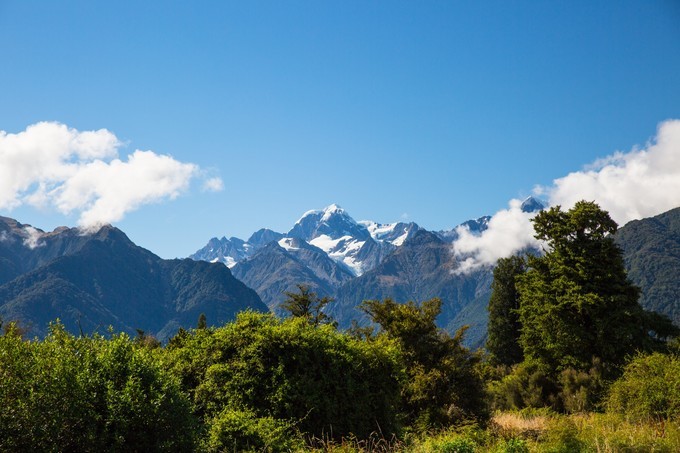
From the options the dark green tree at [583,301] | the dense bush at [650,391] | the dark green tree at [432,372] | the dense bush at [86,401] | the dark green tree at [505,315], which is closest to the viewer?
the dense bush at [86,401]

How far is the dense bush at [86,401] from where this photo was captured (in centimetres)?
856

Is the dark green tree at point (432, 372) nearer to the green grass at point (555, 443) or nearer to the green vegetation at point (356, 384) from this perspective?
the green vegetation at point (356, 384)

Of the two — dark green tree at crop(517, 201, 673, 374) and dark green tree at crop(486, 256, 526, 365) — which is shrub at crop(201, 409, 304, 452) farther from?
dark green tree at crop(486, 256, 526, 365)

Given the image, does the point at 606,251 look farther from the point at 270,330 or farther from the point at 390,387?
the point at 270,330

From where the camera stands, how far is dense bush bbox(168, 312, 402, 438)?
1342 centimetres

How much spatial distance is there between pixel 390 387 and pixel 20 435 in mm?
10588

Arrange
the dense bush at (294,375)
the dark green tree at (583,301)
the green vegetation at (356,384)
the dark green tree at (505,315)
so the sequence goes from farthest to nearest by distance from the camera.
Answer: the dark green tree at (505,315)
the dark green tree at (583,301)
the dense bush at (294,375)
the green vegetation at (356,384)

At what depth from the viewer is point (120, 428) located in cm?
909

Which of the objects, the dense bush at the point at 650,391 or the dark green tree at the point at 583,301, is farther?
the dark green tree at the point at 583,301

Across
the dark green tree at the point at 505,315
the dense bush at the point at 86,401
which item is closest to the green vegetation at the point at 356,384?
the dense bush at the point at 86,401

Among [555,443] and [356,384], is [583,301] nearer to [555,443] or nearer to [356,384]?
[555,443]

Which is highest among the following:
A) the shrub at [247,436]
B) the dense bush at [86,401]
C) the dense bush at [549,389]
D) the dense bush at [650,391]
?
the dense bush at [86,401]

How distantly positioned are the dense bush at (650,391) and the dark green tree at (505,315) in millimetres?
25023

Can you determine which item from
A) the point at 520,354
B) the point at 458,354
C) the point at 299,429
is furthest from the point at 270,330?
the point at 520,354
